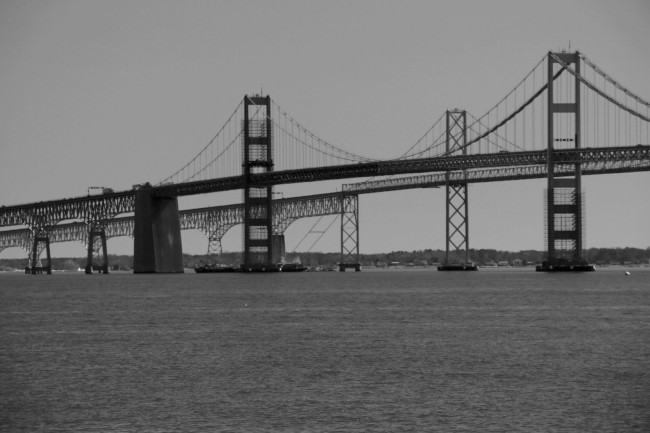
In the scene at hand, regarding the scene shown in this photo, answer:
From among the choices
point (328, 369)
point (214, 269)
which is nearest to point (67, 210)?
point (214, 269)

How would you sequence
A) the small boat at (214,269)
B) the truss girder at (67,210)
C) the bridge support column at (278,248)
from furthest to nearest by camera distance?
the bridge support column at (278,248)
the small boat at (214,269)
the truss girder at (67,210)

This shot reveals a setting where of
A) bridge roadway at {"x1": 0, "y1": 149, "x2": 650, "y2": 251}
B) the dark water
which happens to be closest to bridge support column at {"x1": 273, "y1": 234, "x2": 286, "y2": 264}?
bridge roadway at {"x1": 0, "y1": 149, "x2": 650, "y2": 251}

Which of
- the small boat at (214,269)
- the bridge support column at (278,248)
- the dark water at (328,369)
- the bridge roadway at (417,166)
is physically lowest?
the dark water at (328,369)

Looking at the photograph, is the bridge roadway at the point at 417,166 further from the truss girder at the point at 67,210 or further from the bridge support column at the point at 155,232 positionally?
the truss girder at the point at 67,210

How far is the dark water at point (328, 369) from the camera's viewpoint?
2556cm

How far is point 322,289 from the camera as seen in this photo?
3157 inches

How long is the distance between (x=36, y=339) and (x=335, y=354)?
9.99 meters

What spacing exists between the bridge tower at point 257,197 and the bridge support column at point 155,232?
23.0ft

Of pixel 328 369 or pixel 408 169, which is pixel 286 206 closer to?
pixel 408 169

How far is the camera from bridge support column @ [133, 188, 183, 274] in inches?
4400

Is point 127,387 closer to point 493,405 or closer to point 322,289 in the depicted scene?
point 493,405

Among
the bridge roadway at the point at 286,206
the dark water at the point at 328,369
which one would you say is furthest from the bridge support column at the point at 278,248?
the dark water at the point at 328,369

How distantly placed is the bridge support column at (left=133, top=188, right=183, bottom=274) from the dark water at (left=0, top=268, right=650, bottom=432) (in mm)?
55980

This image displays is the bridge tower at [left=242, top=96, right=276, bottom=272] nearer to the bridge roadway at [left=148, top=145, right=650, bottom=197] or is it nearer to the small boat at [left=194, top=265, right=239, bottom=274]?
the bridge roadway at [left=148, top=145, right=650, bottom=197]
